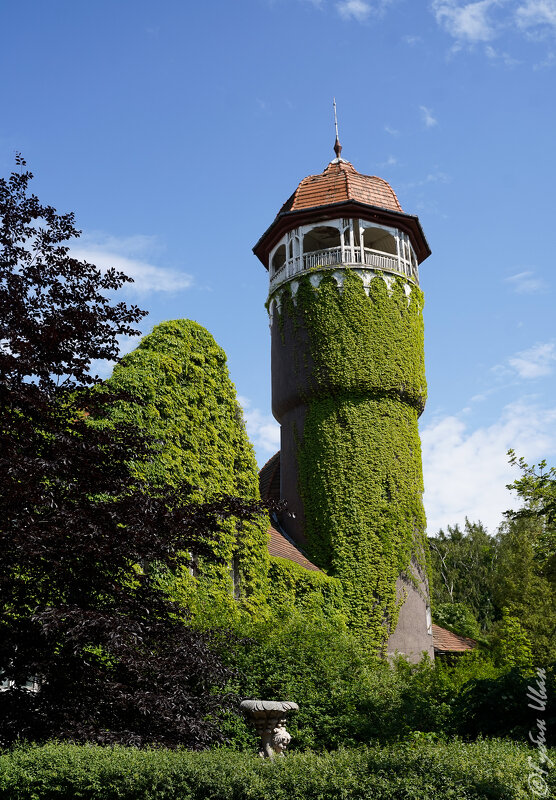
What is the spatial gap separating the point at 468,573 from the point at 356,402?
27.4 meters

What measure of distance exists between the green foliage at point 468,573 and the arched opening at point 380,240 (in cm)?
2274

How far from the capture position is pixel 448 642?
25.8m

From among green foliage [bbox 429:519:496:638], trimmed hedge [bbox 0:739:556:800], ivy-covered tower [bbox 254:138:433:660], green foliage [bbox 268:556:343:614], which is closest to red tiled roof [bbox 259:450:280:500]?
ivy-covered tower [bbox 254:138:433:660]

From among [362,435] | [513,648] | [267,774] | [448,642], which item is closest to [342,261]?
[362,435]

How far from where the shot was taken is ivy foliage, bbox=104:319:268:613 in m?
15.4

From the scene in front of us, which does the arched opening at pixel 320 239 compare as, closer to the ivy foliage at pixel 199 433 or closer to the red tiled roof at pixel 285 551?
the ivy foliage at pixel 199 433

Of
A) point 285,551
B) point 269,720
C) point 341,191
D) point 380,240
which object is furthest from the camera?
point 380,240

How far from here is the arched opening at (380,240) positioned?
26.4m

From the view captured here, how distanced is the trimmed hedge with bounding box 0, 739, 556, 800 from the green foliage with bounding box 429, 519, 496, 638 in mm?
37341

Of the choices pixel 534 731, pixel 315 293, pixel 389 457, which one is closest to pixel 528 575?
pixel 389 457

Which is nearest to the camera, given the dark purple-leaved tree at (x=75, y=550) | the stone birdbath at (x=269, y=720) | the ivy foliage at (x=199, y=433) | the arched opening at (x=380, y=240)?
the dark purple-leaved tree at (x=75, y=550)

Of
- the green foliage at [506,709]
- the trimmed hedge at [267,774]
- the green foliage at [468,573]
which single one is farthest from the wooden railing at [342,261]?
the green foliage at [468,573]

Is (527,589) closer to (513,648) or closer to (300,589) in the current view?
(513,648)

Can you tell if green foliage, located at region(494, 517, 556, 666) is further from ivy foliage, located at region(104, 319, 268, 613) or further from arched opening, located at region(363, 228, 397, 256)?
ivy foliage, located at region(104, 319, 268, 613)
